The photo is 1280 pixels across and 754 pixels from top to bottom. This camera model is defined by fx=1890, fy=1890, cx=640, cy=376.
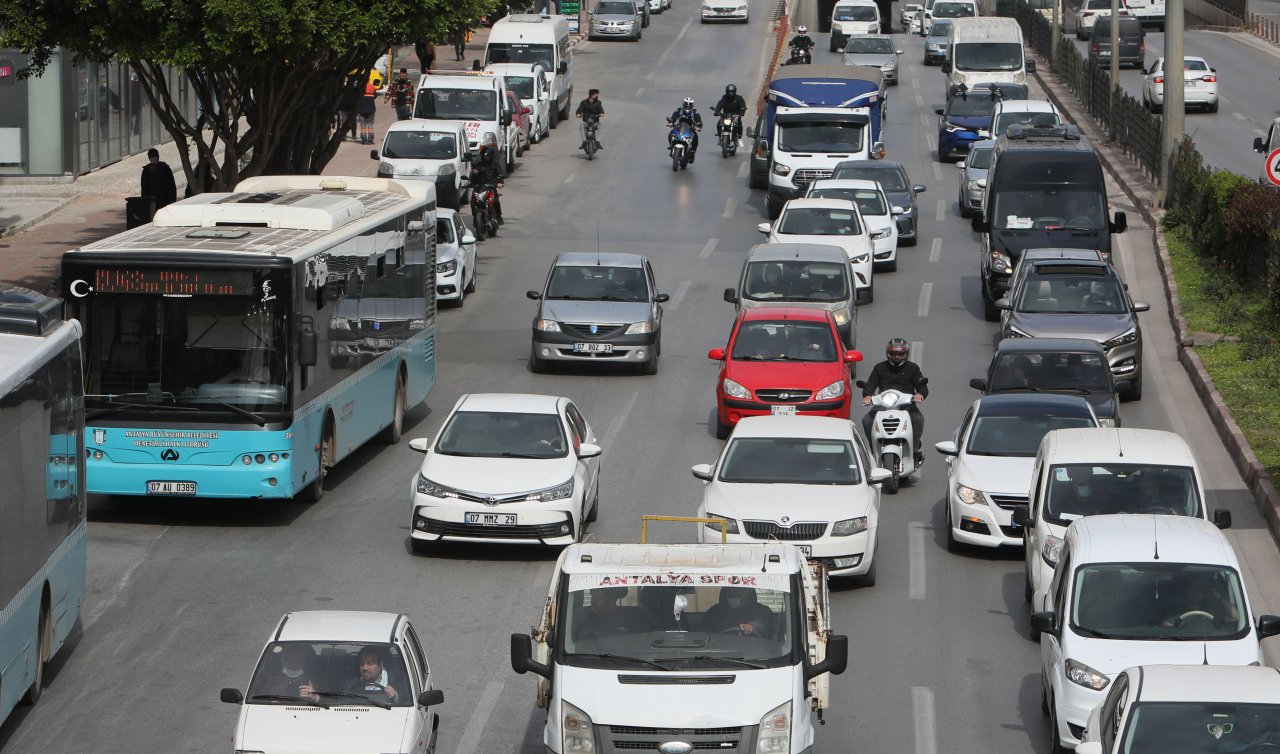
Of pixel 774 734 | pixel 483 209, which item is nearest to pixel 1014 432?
pixel 774 734

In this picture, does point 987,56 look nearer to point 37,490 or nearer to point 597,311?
point 597,311

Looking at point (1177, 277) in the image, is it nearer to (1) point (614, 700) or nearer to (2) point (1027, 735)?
(2) point (1027, 735)

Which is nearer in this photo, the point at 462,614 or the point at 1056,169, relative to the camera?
the point at 462,614

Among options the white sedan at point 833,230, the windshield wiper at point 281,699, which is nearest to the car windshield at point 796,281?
the white sedan at point 833,230

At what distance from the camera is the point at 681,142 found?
48.2 m

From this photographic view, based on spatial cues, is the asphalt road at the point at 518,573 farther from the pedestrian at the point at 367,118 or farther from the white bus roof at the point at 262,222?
the pedestrian at the point at 367,118

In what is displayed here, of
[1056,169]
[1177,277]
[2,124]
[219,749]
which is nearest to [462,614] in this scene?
[219,749]

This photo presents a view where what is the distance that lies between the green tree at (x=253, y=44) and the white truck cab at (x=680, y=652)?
19641 millimetres

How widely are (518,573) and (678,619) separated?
6.87 m

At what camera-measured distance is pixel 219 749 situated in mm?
13211

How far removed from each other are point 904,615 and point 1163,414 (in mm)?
10224

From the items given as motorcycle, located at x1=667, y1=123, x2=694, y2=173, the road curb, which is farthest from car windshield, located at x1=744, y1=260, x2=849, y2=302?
motorcycle, located at x1=667, y1=123, x2=694, y2=173

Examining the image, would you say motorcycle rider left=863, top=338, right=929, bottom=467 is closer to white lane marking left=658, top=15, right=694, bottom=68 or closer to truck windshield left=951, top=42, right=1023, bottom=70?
truck windshield left=951, top=42, right=1023, bottom=70

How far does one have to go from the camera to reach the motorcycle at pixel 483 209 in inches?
1548
